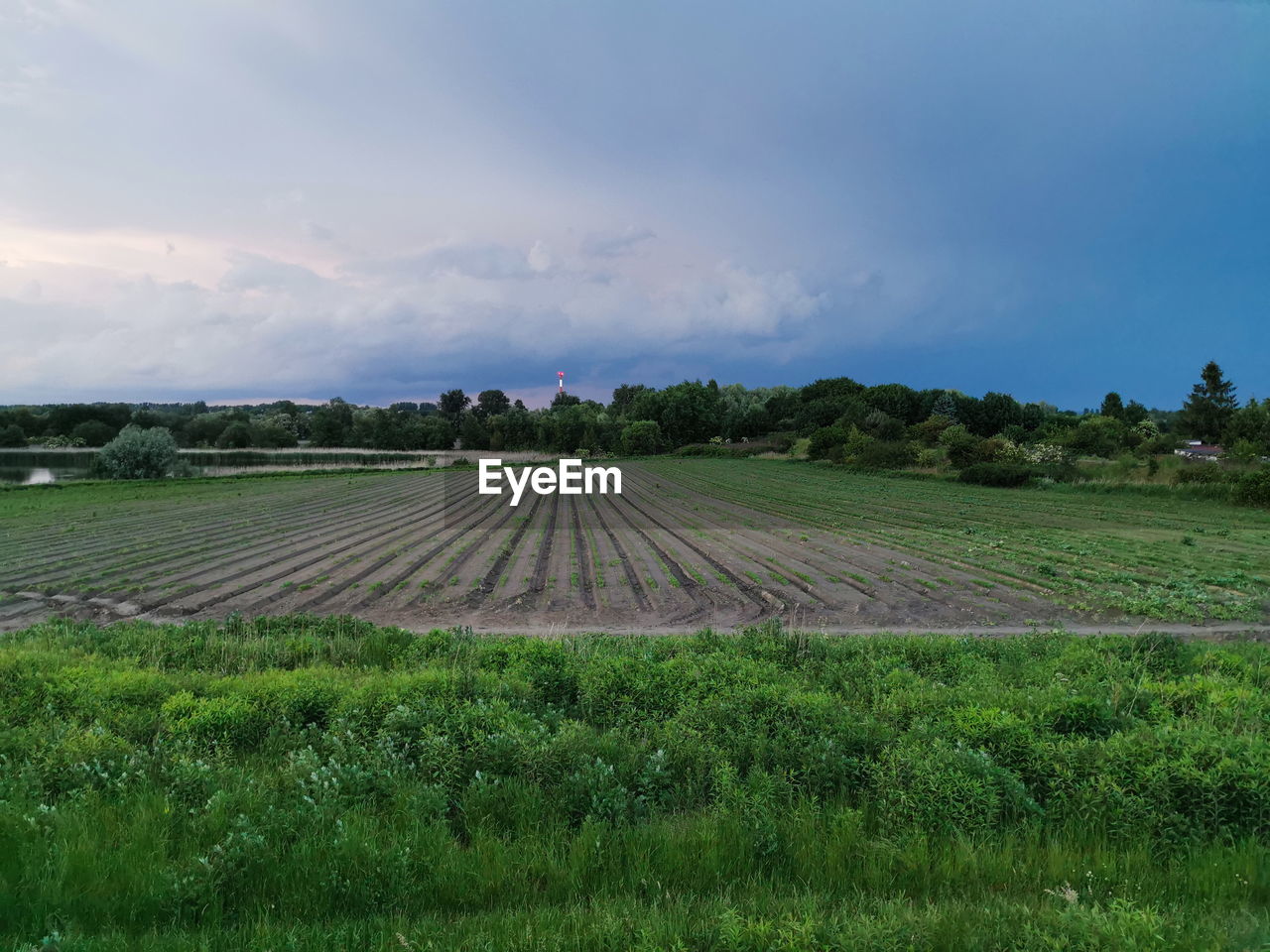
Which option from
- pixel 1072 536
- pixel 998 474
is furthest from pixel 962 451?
pixel 1072 536

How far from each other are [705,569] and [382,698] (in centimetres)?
1075

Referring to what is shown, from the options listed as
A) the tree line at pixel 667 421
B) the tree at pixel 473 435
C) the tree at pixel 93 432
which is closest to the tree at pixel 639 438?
the tree line at pixel 667 421

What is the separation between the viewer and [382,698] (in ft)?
20.9

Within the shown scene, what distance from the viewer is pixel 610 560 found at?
17750 mm

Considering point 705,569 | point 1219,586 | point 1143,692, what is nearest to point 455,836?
point 1143,692

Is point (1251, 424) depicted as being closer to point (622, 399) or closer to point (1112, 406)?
point (1112, 406)

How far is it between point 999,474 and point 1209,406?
200 feet

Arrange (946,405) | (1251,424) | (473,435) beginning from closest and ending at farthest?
(1251,424)
(473,435)
(946,405)

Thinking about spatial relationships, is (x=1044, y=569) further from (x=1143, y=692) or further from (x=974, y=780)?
(x=974, y=780)

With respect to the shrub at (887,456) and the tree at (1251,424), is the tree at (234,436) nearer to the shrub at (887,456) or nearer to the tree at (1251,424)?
the shrub at (887,456)

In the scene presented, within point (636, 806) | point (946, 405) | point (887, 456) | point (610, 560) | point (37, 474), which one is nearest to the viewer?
point (636, 806)

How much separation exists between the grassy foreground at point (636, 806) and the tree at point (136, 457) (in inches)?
2477

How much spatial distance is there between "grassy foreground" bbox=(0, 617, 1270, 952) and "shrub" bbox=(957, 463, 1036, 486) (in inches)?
1436

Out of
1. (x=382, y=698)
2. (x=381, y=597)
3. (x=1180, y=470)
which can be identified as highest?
(x=1180, y=470)
